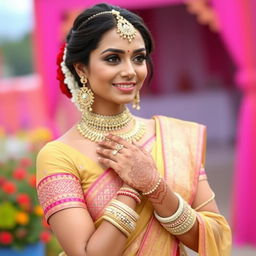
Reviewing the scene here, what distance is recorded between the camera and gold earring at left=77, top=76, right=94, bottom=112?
6.88ft

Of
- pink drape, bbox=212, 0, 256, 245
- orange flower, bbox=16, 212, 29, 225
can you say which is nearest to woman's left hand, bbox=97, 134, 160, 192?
orange flower, bbox=16, 212, 29, 225

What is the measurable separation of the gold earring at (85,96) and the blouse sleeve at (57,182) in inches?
6.7

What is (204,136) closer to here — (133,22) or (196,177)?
(196,177)

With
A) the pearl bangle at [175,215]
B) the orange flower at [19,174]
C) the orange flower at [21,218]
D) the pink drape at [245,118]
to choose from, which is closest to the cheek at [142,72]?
the pearl bangle at [175,215]

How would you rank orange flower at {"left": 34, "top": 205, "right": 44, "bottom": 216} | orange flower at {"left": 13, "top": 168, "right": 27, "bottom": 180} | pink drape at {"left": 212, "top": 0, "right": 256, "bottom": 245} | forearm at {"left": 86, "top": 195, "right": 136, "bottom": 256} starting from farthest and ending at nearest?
pink drape at {"left": 212, "top": 0, "right": 256, "bottom": 245}, orange flower at {"left": 13, "top": 168, "right": 27, "bottom": 180}, orange flower at {"left": 34, "top": 205, "right": 44, "bottom": 216}, forearm at {"left": 86, "top": 195, "right": 136, "bottom": 256}

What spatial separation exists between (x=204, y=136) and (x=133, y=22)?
1.48 feet

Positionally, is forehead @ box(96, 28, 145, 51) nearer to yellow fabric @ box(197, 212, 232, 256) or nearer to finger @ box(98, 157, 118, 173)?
finger @ box(98, 157, 118, 173)

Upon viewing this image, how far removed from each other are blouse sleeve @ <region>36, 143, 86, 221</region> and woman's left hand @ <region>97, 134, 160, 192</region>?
102 mm

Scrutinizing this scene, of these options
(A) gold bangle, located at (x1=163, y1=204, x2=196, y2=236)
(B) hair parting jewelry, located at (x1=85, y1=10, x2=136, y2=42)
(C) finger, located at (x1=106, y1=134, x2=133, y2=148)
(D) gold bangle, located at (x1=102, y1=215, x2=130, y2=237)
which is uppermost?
(B) hair parting jewelry, located at (x1=85, y1=10, x2=136, y2=42)

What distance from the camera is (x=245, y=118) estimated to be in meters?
5.62

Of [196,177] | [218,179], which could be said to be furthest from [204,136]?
[218,179]

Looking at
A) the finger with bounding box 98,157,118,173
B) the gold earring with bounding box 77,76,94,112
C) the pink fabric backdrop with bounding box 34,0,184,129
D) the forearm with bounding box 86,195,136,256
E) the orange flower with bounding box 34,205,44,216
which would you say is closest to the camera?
the forearm with bounding box 86,195,136,256

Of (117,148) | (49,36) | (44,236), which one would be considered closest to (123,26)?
(117,148)

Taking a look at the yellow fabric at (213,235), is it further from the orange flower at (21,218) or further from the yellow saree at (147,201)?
the orange flower at (21,218)
